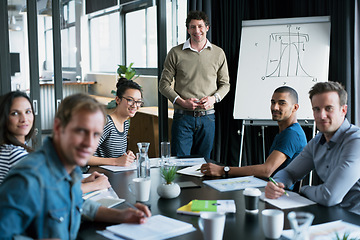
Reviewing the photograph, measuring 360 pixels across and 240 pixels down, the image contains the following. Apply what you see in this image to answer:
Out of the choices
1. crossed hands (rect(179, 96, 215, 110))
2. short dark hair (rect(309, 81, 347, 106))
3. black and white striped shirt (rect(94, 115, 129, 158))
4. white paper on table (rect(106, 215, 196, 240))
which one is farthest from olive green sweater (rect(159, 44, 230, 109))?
white paper on table (rect(106, 215, 196, 240))

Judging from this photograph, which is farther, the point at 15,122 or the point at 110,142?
the point at 110,142

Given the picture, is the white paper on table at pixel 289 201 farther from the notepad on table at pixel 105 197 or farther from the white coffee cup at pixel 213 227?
the notepad on table at pixel 105 197

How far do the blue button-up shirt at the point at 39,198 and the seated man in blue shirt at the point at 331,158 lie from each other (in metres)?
0.89

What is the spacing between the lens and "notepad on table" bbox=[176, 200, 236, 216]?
1.54m

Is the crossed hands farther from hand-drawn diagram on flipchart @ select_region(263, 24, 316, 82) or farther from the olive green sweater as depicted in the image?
hand-drawn diagram on flipchart @ select_region(263, 24, 316, 82)

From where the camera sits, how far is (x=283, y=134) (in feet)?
7.69

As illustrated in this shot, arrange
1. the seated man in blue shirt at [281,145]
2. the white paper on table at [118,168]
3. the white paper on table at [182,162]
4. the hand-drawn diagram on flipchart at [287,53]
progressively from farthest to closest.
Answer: the hand-drawn diagram on flipchart at [287,53] → the white paper on table at [182,162] → the white paper on table at [118,168] → the seated man in blue shirt at [281,145]

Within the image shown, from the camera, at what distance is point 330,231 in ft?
4.42

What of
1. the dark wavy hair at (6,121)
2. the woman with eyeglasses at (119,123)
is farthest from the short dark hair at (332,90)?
the dark wavy hair at (6,121)

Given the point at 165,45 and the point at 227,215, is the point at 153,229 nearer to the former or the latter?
the point at 227,215

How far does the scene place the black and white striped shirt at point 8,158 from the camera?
1620mm

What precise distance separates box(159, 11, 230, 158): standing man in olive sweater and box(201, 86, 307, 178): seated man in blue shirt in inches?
45.5

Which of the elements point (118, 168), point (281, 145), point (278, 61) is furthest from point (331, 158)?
point (278, 61)

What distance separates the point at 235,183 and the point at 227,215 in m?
0.48
